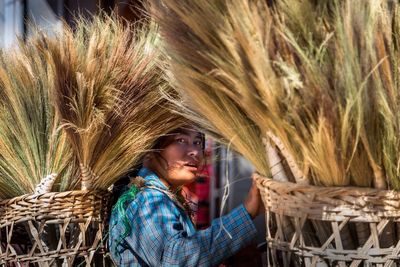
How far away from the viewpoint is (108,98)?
181cm

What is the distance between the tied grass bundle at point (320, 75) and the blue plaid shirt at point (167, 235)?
12.6 inches

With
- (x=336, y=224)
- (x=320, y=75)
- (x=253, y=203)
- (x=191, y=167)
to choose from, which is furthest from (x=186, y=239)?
(x=320, y=75)

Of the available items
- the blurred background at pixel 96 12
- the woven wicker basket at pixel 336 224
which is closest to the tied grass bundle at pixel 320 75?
the woven wicker basket at pixel 336 224

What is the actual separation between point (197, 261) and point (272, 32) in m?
0.61

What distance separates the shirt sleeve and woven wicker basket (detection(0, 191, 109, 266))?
0.69 ft

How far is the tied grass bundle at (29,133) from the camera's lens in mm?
1888

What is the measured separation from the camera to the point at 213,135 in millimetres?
1569

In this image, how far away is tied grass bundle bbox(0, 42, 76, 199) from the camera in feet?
6.19

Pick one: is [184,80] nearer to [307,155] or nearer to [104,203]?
[307,155]

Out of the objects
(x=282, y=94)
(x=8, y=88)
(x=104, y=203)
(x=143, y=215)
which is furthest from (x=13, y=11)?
(x=282, y=94)

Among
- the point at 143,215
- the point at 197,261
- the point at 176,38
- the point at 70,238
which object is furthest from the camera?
the point at 70,238

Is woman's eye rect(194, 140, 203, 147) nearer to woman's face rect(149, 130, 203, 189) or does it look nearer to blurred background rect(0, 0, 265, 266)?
woman's face rect(149, 130, 203, 189)

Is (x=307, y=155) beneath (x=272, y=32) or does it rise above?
beneath

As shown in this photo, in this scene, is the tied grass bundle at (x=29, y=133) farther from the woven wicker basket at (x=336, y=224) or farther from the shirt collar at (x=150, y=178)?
the woven wicker basket at (x=336, y=224)
